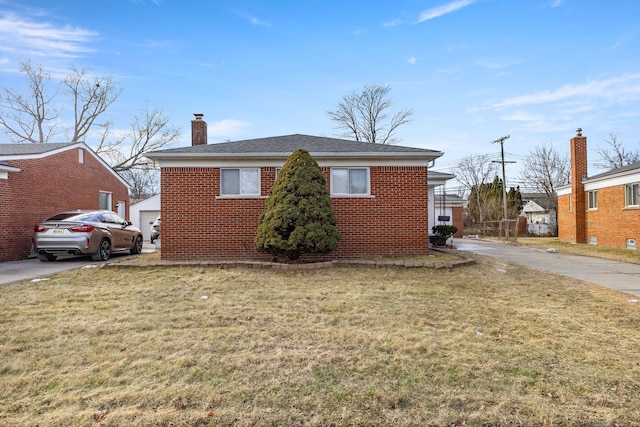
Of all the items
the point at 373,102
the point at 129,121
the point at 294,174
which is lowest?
the point at 294,174

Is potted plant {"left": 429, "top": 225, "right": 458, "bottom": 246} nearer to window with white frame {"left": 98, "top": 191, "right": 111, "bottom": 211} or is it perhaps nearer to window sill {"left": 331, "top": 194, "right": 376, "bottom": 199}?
window sill {"left": 331, "top": 194, "right": 376, "bottom": 199}

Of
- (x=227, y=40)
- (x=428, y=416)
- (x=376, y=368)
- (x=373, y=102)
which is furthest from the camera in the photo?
(x=373, y=102)

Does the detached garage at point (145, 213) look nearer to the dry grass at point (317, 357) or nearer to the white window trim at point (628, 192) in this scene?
the dry grass at point (317, 357)

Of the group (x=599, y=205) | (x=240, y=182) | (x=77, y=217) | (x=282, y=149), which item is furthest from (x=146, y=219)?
(x=599, y=205)

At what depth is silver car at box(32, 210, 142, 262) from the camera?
10.8m

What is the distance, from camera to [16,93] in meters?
30.2

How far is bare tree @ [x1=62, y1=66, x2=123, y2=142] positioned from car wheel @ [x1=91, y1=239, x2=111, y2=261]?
26.2 m

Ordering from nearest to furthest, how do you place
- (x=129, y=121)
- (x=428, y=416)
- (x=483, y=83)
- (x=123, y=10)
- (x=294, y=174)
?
(x=428, y=416) → (x=294, y=174) → (x=123, y=10) → (x=483, y=83) → (x=129, y=121)

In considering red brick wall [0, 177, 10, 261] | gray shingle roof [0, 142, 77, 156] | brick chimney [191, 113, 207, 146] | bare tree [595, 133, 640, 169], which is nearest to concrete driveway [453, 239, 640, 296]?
brick chimney [191, 113, 207, 146]

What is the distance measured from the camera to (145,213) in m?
27.4

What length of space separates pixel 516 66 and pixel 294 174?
995 centimetres

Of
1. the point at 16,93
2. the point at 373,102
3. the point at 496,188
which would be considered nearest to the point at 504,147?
the point at 496,188

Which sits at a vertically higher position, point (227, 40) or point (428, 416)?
point (227, 40)

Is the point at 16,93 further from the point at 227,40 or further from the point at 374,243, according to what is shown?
the point at 374,243
